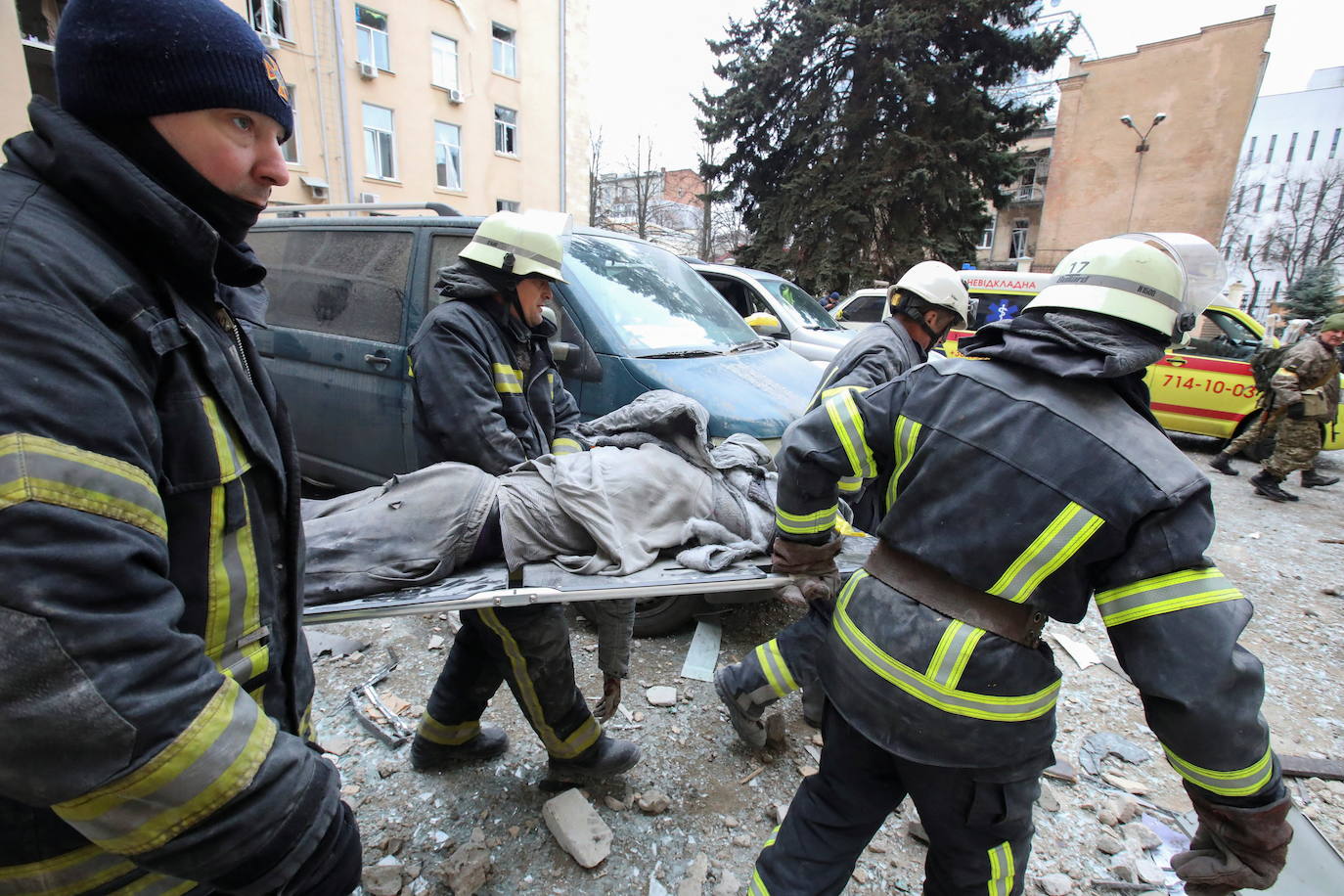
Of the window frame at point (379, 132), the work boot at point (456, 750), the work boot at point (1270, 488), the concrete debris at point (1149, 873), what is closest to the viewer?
the concrete debris at point (1149, 873)

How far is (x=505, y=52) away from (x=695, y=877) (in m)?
23.3

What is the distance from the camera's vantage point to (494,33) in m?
20.0

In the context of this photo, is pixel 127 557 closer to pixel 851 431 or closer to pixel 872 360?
pixel 851 431

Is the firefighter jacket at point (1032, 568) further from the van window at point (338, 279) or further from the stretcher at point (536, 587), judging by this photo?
the van window at point (338, 279)

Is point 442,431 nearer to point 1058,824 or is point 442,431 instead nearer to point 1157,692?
point 1157,692

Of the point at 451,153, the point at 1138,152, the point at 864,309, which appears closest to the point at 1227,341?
the point at 864,309

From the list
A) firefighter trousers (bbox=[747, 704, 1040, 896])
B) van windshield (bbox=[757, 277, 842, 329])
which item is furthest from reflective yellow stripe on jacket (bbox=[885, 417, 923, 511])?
van windshield (bbox=[757, 277, 842, 329])

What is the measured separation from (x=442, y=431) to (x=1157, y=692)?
2.23 m

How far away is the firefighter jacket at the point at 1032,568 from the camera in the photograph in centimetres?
129

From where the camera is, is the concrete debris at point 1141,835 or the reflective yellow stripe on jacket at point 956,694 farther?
the concrete debris at point 1141,835

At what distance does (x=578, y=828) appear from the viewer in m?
2.10

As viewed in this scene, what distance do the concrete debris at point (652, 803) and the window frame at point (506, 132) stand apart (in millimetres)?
21498

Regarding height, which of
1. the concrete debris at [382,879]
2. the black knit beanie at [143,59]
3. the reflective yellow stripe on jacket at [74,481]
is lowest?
the concrete debris at [382,879]

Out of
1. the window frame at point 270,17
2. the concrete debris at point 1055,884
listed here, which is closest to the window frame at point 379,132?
the window frame at point 270,17
